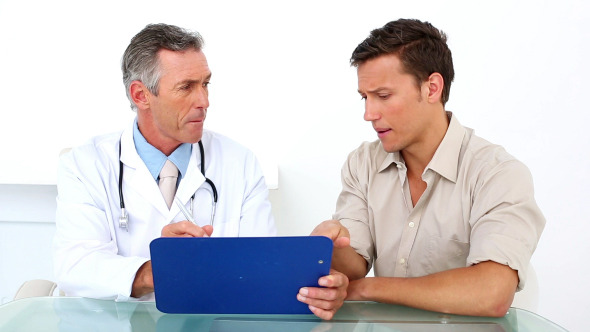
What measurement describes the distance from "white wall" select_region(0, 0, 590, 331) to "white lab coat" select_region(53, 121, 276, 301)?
2.64ft

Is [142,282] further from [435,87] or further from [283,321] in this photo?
[435,87]

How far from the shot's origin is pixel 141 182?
1980 mm

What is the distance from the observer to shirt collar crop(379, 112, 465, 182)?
1746 millimetres

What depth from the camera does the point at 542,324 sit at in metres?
1.41

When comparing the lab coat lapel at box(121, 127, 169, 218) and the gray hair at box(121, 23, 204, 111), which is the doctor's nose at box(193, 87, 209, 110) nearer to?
the gray hair at box(121, 23, 204, 111)

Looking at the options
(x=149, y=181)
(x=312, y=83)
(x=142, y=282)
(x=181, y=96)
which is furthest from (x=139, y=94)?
(x=312, y=83)

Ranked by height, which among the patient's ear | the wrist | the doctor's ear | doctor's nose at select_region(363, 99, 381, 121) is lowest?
the wrist

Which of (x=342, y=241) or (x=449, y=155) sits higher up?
(x=449, y=155)

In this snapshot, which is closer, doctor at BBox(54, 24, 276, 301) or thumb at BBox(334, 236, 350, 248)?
thumb at BBox(334, 236, 350, 248)

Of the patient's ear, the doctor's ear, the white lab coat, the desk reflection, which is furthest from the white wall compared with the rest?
the desk reflection

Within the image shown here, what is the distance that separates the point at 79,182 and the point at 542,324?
3.97 feet

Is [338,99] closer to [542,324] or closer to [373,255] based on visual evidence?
[373,255]

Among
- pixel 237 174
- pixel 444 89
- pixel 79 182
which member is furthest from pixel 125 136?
pixel 444 89

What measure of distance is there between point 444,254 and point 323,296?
50 cm
